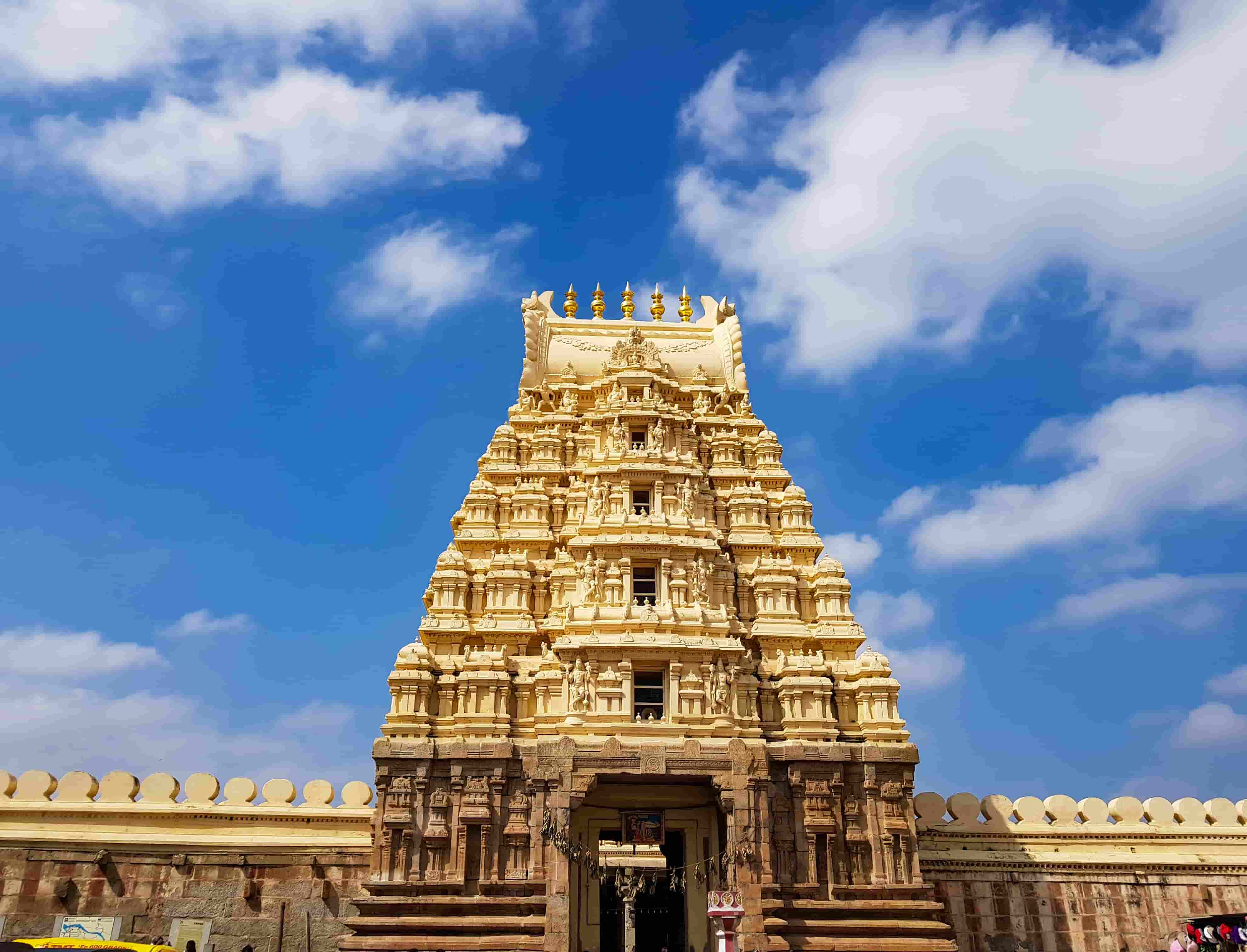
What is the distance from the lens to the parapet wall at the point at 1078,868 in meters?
23.5

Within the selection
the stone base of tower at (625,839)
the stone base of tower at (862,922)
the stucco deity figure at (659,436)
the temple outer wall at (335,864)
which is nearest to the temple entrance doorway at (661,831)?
the stone base of tower at (625,839)

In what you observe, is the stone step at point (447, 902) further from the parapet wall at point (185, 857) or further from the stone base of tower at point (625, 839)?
the parapet wall at point (185, 857)

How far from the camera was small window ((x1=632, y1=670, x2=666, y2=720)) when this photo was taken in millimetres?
22797

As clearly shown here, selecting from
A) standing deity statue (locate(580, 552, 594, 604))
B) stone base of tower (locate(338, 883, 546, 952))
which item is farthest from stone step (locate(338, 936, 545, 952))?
standing deity statue (locate(580, 552, 594, 604))

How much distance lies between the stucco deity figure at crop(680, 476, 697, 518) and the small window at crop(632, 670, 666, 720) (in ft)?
14.4

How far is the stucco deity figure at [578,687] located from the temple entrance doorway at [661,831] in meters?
1.62

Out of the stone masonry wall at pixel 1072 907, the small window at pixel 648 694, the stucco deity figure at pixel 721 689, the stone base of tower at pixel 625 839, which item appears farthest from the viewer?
the stone masonry wall at pixel 1072 907

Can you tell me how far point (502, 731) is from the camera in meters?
22.4

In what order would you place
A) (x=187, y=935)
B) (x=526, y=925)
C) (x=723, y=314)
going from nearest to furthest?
1. (x=526, y=925)
2. (x=187, y=935)
3. (x=723, y=314)

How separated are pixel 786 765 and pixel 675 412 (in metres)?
9.88

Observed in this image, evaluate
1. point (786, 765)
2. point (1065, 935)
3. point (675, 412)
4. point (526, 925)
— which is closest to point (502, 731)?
point (526, 925)

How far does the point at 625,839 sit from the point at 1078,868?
1091 centimetres

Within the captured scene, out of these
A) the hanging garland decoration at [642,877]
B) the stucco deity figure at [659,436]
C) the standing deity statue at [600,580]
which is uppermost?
the stucco deity figure at [659,436]

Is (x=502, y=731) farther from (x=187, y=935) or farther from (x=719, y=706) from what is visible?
(x=187, y=935)
